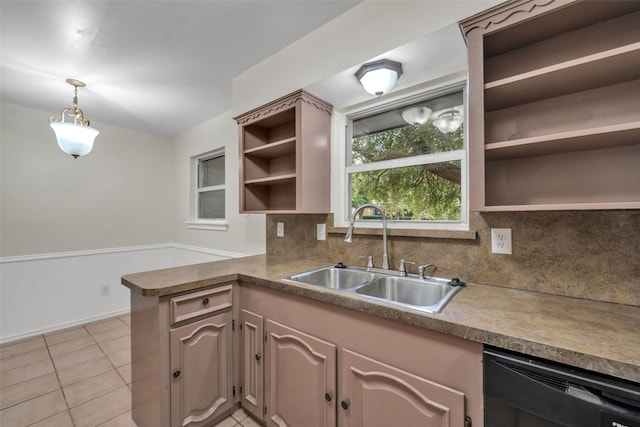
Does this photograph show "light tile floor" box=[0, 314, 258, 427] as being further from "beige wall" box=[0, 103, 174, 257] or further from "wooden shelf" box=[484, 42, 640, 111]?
"wooden shelf" box=[484, 42, 640, 111]

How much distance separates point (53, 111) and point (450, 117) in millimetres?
3863

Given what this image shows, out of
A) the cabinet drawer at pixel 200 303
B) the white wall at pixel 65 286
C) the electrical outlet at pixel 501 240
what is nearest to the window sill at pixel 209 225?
the white wall at pixel 65 286

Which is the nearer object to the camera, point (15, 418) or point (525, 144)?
point (525, 144)

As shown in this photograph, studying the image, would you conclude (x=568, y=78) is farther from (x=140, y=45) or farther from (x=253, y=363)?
(x=140, y=45)

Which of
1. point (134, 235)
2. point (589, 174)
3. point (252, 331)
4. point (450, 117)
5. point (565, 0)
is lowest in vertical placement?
point (252, 331)

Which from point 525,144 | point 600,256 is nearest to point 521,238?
point 600,256

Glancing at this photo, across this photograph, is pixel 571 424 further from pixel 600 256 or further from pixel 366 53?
pixel 366 53

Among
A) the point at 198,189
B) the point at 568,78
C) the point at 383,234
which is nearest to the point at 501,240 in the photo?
the point at 383,234

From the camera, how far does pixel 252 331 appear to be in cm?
157

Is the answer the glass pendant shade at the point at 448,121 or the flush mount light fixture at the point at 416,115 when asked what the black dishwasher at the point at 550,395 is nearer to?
the glass pendant shade at the point at 448,121

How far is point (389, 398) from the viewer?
1.04 metres

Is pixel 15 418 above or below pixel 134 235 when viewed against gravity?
below

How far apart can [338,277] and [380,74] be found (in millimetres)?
1206

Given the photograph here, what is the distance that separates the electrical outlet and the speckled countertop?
0.18 m
